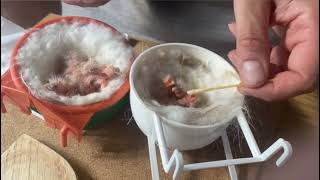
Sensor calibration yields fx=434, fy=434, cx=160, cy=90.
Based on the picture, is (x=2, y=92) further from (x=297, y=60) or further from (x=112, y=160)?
(x=297, y=60)

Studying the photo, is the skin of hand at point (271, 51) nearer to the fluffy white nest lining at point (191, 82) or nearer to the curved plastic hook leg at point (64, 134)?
the fluffy white nest lining at point (191, 82)

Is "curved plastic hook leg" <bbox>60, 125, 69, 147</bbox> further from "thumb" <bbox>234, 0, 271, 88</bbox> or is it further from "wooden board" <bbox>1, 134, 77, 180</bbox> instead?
"thumb" <bbox>234, 0, 271, 88</bbox>

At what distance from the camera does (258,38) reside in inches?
11.6

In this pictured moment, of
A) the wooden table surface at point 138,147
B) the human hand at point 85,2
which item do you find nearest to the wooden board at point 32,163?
the wooden table surface at point 138,147

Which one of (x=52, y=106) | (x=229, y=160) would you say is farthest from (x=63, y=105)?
(x=229, y=160)

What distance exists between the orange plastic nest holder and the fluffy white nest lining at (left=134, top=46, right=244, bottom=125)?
19mm

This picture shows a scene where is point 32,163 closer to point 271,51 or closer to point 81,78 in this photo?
point 81,78

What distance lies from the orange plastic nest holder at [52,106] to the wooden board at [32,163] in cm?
2

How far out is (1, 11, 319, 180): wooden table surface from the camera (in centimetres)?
31

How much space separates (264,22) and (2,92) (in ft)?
0.63

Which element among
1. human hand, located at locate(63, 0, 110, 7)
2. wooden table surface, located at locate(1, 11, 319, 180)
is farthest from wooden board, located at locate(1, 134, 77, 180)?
human hand, located at locate(63, 0, 110, 7)

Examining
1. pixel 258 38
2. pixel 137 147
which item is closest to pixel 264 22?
pixel 258 38

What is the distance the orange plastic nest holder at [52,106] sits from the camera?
30 cm

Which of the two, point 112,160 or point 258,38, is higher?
point 258,38
